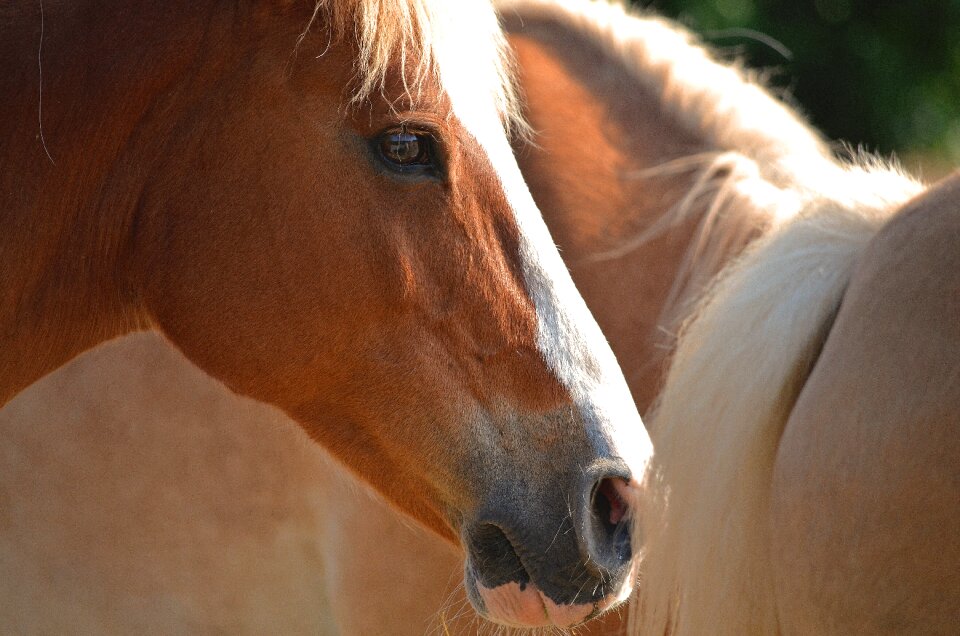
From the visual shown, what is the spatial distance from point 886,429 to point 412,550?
4.08ft

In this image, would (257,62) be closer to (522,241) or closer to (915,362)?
(522,241)

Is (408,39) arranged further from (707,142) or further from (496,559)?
(707,142)

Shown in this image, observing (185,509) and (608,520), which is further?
(185,509)

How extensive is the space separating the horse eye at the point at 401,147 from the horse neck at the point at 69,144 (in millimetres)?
324

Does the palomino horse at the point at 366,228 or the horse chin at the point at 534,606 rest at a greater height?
the palomino horse at the point at 366,228

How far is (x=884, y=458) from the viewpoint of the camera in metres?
1.10

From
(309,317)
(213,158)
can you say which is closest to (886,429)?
(309,317)

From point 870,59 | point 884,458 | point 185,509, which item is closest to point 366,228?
point 884,458

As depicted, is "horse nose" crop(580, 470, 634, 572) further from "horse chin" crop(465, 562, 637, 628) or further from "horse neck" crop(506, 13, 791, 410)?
"horse neck" crop(506, 13, 791, 410)

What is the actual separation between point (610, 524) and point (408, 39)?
0.81 metres

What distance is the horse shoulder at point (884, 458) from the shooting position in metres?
1.06

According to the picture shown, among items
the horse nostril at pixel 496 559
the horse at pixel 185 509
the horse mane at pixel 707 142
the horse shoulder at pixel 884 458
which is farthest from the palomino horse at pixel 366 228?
the horse mane at pixel 707 142

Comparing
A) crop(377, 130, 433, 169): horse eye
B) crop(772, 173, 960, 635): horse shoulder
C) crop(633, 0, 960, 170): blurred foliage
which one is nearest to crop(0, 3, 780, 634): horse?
crop(377, 130, 433, 169): horse eye

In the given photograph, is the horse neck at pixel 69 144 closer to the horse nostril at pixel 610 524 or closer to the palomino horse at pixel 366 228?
the palomino horse at pixel 366 228
